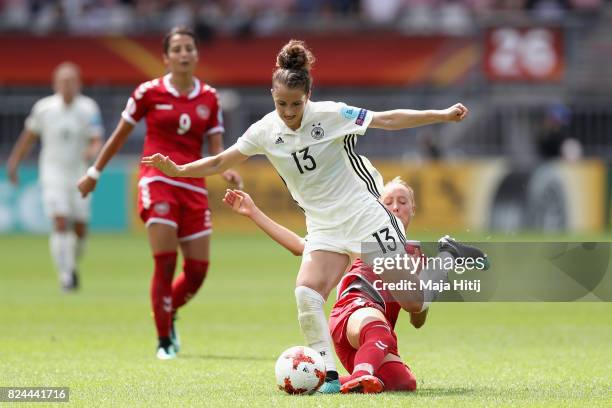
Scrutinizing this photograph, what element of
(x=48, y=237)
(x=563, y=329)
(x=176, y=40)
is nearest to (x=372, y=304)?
(x=176, y=40)

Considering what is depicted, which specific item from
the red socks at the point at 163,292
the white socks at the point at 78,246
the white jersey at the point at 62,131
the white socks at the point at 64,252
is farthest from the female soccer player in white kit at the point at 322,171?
the white socks at the point at 78,246

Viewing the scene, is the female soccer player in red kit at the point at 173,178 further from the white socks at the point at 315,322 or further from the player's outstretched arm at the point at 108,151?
the white socks at the point at 315,322

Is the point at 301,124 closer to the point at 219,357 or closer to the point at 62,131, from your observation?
the point at 219,357

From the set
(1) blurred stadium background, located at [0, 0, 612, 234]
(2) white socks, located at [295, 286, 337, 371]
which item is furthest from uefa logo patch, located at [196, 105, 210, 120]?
(1) blurred stadium background, located at [0, 0, 612, 234]

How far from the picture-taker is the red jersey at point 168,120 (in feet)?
36.6

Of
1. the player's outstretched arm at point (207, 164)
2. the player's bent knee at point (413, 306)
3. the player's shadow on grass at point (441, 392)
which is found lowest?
the player's shadow on grass at point (441, 392)

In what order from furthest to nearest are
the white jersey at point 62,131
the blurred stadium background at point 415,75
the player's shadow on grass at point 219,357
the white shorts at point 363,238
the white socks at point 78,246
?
the blurred stadium background at point 415,75 → the white socks at point 78,246 → the white jersey at point 62,131 → the player's shadow on grass at point 219,357 → the white shorts at point 363,238

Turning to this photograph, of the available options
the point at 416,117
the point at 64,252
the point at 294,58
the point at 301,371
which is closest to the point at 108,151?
the point at 294,58

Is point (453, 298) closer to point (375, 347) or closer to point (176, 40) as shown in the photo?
point (375, 347)

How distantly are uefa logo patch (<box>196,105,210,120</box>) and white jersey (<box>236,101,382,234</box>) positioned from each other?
265 centimetres

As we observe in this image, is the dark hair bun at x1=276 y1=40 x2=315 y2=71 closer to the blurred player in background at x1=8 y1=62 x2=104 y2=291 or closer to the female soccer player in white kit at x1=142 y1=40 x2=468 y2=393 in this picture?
the female soccer player in white kit at x1=142 y1=40 x2=468 y2=393

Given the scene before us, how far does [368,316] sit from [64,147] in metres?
10.1

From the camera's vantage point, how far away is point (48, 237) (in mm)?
26516

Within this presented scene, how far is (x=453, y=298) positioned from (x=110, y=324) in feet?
18.8
